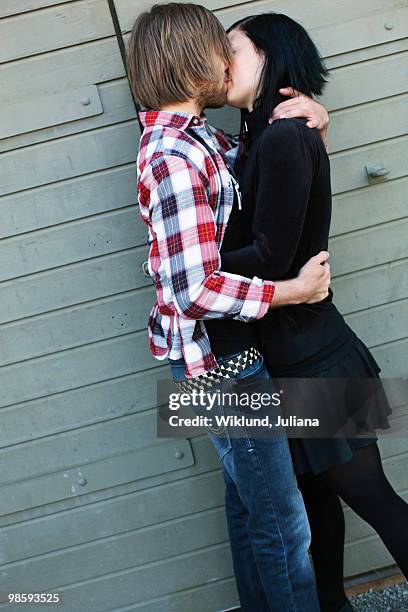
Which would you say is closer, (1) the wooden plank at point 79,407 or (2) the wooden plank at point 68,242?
(2) the wooden plank at point 68,242

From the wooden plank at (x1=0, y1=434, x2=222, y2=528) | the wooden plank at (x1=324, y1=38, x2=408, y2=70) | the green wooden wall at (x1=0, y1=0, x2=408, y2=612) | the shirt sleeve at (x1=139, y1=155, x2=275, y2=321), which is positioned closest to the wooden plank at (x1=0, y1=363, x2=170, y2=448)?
the green wooden wall at (x1=0, y1=0, x2=408, y2=612)

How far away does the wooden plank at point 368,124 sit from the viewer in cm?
281

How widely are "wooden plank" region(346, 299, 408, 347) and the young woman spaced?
1.75 feet

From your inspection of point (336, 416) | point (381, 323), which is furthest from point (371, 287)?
point (336, 416)

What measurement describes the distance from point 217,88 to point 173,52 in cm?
18

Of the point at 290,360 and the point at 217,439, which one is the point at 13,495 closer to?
the point at 217,439

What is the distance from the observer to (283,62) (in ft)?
7.27

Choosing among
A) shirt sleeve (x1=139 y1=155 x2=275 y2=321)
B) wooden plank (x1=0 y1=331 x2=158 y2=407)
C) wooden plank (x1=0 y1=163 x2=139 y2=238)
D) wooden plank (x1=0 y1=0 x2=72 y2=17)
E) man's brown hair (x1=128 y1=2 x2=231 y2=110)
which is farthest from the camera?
wooden plank (x1=0 y1=331 x2=158 y2=407)

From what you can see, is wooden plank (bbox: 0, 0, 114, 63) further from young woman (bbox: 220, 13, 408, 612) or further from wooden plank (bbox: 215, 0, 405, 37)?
young woman (bbox: 220, 13, 408, 612)

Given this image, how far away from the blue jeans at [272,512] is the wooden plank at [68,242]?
2.29 feet

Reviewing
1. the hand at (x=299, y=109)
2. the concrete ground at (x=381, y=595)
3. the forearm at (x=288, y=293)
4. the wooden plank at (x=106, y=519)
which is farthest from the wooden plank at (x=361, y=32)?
the concrete ground at (x=381, y=595)

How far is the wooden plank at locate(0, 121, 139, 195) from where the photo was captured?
274 cm

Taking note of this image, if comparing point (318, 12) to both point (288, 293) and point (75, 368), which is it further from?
point (75, 368)

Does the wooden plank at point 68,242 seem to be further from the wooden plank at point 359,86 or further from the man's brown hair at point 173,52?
the man's brown hair at point 173,52
